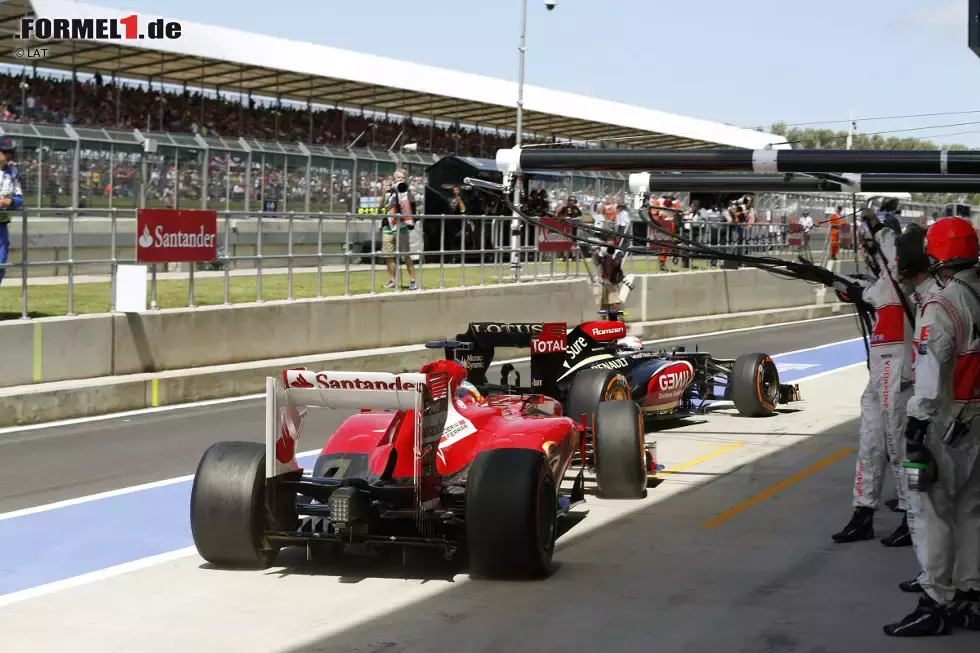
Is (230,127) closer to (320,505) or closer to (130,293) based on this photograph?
(130,293)

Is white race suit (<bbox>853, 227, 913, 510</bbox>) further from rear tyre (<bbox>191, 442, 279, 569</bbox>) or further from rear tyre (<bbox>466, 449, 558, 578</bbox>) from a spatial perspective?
rear tyre (<bbox>191, 442, 279, 569</bbox>)

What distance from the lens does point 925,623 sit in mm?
6676

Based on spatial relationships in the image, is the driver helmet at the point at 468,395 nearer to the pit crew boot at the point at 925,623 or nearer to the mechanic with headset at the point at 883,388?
the mechanic with headset at the point at 883,388

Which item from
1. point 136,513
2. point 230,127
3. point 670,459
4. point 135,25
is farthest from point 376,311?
point 230,127

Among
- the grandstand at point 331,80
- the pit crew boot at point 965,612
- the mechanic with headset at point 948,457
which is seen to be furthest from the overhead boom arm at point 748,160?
the grandstand at point 331,80

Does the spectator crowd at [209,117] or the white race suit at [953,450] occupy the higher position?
the spectator crowd at [209,117]

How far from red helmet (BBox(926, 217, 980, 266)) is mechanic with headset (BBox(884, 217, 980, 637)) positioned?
30 mm

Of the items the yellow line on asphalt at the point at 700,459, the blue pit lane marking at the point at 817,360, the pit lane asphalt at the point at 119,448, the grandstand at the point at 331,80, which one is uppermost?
the grandstand at the point at 331,80

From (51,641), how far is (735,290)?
2661 cm

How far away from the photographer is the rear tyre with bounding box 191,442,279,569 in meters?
7.81

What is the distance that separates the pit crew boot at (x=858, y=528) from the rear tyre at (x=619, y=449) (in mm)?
1571

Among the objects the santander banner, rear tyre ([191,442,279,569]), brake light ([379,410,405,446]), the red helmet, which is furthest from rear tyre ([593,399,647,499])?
the santander banner

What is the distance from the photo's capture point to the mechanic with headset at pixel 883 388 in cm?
899

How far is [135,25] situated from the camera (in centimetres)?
3356
